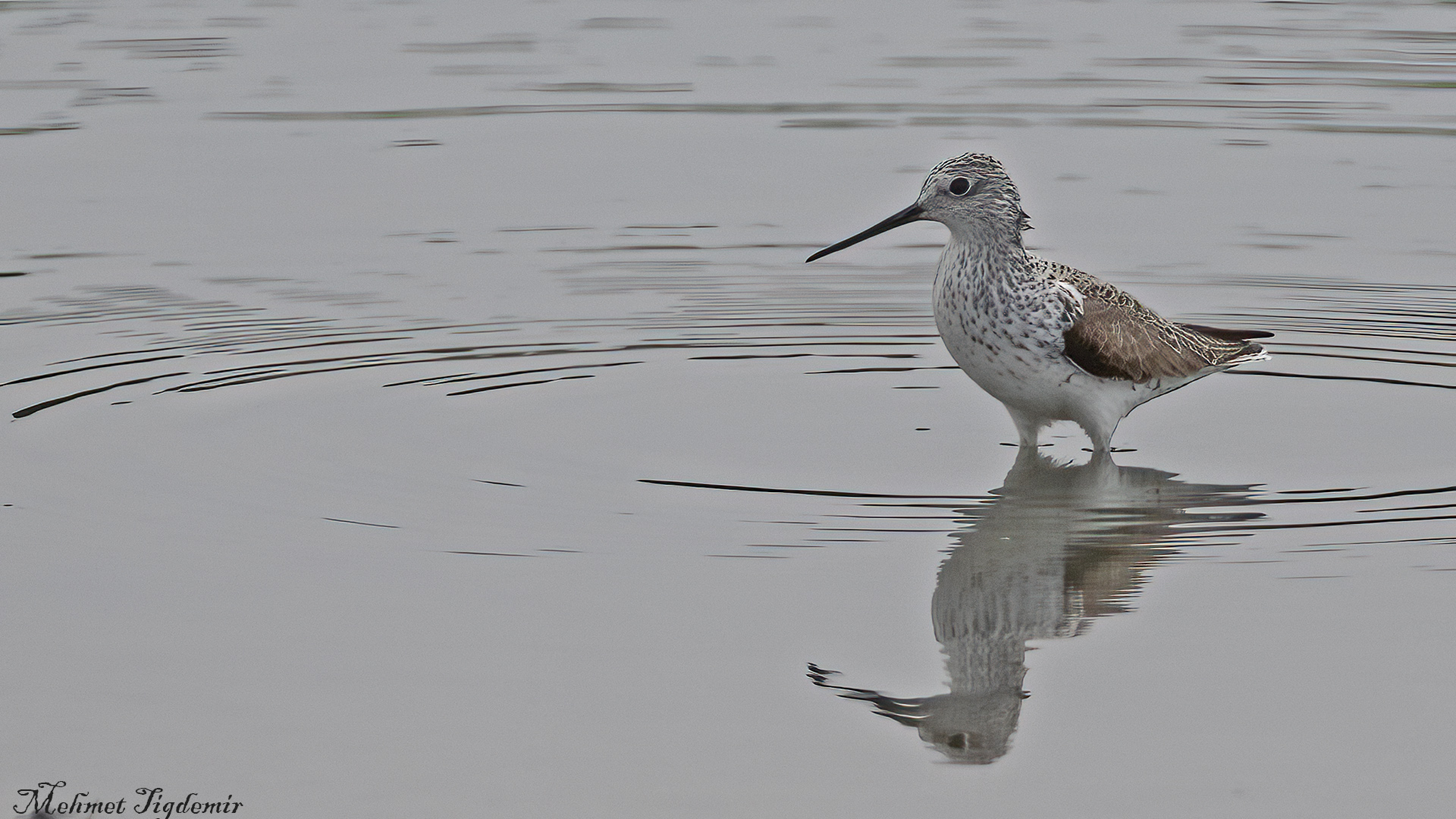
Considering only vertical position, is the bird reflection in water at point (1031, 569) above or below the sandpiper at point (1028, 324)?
below

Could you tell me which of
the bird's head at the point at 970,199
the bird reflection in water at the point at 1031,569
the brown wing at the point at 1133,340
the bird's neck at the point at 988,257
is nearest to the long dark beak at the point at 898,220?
the bird's head at the point at 970,199

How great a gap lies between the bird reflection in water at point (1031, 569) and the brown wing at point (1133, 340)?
56 cm

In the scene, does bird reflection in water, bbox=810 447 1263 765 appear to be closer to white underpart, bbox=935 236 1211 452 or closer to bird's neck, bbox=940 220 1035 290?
white underpart, bbox=935 236 1211 452

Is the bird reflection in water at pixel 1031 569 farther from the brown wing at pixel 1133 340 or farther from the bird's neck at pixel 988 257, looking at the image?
the bird's neck at pixel 988 257

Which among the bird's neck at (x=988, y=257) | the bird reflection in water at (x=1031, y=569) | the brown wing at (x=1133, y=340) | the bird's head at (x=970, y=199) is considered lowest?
the bird reflection in water at (x=1031, y=569)

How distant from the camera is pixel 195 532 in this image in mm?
9000

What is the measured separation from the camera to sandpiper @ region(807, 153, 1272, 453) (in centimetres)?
1052

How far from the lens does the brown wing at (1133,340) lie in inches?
417

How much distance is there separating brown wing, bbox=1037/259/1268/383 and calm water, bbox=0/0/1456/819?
40 cm

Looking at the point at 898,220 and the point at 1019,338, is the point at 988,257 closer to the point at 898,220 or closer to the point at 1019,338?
the point at 1019,338

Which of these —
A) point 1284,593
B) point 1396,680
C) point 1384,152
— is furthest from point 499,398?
point 1384,152

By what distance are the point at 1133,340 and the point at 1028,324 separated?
29.6 inches

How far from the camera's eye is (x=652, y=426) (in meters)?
10.9

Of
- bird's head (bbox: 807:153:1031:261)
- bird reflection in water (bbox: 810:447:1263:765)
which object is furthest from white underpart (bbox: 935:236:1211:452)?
bird reflection in water (bbox: 810:447:1263:765)
